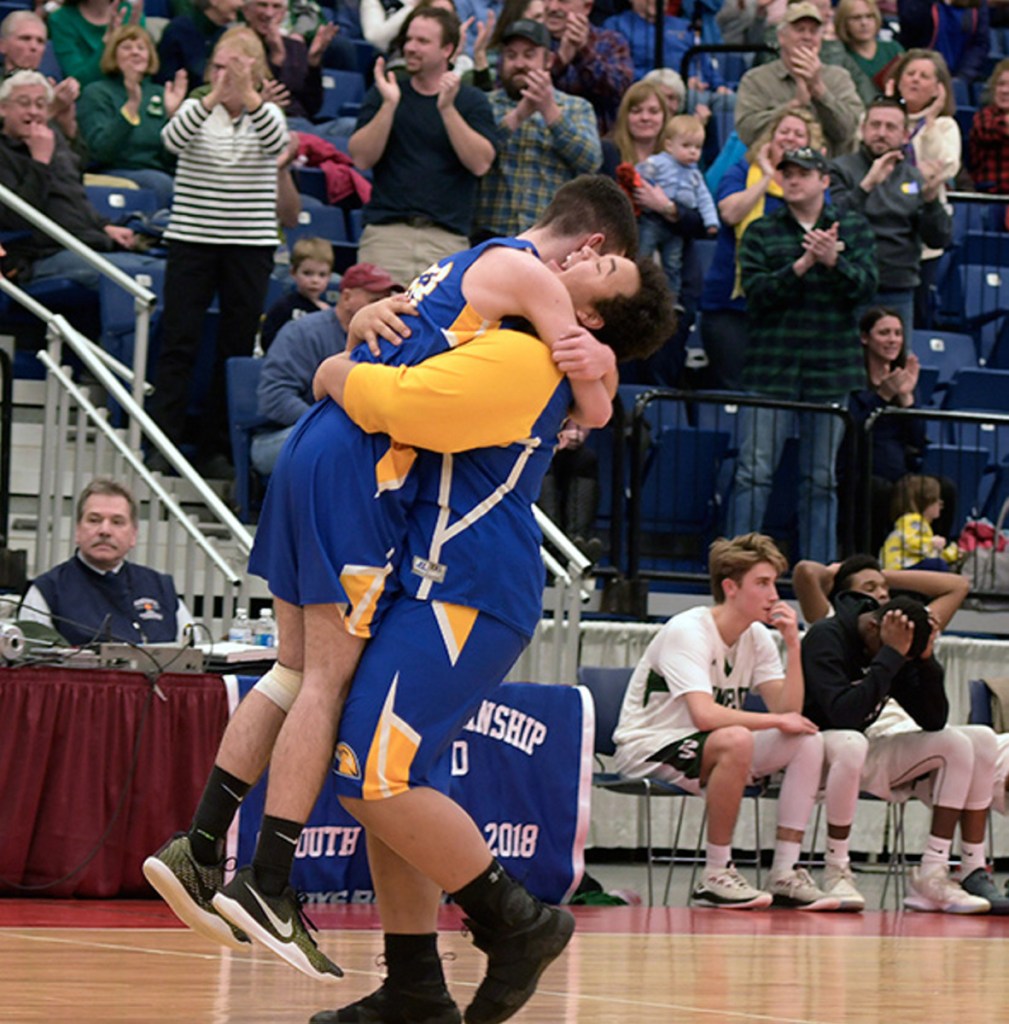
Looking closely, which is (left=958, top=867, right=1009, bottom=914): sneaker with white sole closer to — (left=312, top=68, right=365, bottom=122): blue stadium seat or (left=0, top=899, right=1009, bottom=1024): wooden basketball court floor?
(left=0, top=899, right=1009, bottom=1024): wooden basketball court floor

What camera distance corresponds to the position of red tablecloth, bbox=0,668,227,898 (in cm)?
715

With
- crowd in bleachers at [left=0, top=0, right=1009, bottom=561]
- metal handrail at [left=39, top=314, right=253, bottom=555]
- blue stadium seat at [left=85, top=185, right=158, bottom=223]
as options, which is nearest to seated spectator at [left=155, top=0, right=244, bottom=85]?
crowd in bleachers at [left=0, top=0, right=1009, bottom=561]

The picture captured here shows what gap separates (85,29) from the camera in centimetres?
1167

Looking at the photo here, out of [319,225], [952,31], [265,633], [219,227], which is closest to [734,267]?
[319,225]

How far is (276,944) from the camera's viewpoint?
4.08 meters

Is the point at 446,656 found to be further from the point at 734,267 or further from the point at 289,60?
the point at 289,60

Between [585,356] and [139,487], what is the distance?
18.2 ft

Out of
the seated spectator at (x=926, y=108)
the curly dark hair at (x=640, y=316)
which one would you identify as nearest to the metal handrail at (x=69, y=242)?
the seated spectator at (x=926, y=108)

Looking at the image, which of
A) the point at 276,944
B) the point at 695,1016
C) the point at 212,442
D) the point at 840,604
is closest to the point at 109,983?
the point at 276,944

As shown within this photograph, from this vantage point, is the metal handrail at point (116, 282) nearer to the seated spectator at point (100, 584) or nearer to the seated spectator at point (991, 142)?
the seated spectator at point (100, 584)

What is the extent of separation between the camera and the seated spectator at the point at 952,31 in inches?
599

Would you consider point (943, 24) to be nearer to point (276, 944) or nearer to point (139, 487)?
point (139, 487)

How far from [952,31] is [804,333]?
17.0ft

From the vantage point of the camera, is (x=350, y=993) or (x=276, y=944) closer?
(x=276, y=944)
